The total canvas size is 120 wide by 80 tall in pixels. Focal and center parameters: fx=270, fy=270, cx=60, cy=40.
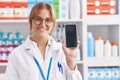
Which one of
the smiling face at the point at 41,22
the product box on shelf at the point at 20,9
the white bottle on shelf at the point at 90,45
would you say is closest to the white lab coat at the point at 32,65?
the smiling face at the point at 41,22

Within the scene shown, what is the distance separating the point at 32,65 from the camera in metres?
1.53

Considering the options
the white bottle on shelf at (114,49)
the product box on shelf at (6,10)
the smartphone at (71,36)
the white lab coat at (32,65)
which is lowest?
the white bottle on shelf at (114,49)

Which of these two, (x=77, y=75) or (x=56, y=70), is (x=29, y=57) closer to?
(x=56, y=70)

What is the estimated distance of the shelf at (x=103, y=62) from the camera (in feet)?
9.35

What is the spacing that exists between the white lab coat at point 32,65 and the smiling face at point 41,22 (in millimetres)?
104

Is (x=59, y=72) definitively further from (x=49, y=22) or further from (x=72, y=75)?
(x=49, y=22)

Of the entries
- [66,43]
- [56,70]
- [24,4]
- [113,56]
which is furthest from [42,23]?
[113,56]

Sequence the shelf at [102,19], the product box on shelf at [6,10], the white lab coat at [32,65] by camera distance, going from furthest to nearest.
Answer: the shelf at [102,19] < the product box on shelf at [6,10] < the white lab coat at [32,65]

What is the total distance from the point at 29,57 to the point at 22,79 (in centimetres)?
14

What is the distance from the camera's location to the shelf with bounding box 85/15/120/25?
285 cm

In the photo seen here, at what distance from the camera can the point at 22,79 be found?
151cm

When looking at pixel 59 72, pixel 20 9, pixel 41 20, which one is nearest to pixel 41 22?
pixel 41 20

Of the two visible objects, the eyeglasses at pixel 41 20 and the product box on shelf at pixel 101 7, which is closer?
the eyeglasses at pixel 41 20

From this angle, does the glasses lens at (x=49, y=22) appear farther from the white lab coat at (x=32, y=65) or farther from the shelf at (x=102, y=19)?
the shelf at (x=102, y=19)
